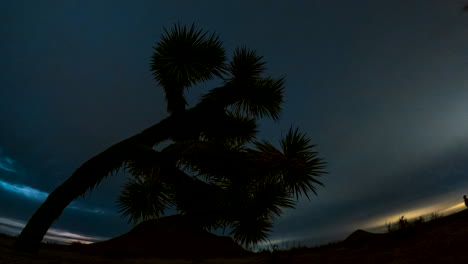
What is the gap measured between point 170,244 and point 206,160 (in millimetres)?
2615

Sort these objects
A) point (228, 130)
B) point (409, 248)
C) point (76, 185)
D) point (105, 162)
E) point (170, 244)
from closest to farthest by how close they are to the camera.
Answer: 1. point (409, 248)
2. point (76, 185)
3. point (105, 162)
4. point (170, 244)
5. point (228, 130)

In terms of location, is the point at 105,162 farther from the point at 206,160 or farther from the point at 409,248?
the point at 409,248

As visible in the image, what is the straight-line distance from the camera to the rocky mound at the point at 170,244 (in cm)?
662

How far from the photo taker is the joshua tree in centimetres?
555

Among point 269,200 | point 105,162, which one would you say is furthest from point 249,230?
point 105,162

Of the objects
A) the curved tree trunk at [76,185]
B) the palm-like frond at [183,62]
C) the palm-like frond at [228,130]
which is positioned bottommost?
the curved tree trunk at [76,185]

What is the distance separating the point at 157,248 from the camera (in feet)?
22.5

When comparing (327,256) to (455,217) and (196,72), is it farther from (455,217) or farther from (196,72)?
(196,72)

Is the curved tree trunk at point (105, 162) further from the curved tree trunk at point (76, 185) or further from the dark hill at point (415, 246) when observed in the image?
the dark hill at point (415, 246)

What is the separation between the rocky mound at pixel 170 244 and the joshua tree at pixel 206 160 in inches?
14.3

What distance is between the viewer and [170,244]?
6949 mm

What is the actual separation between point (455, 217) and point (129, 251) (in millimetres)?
6603

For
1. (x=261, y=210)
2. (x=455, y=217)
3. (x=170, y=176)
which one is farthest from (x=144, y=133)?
(x=455, y=217)

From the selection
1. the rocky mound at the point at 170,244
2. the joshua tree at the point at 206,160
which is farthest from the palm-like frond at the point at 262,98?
the rocky mound at the point at 170,244
